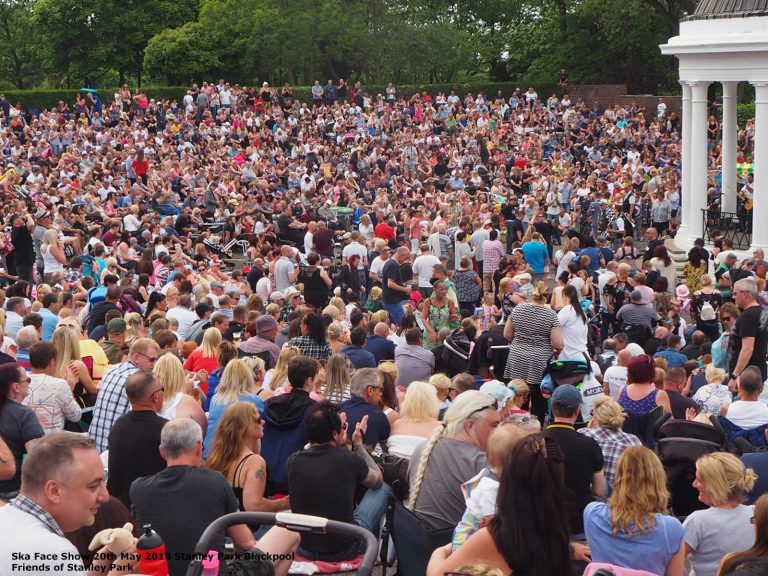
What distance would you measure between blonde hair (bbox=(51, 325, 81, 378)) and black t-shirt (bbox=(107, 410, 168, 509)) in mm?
2604

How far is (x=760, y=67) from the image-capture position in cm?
2395

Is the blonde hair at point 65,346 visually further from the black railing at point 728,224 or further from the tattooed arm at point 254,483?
the black railing at point 728,224

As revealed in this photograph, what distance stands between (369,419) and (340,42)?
47.0 metres

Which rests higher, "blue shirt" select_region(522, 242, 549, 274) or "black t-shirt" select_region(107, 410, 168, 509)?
"blue shirt" select_region(522, 242, 549, 274)

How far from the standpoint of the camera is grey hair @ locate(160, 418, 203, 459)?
22.8 ft

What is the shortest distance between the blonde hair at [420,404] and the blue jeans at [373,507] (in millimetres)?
885

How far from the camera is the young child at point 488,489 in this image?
6340 millimetres

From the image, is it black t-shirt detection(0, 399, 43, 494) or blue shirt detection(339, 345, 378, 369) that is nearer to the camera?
black t-shirt detection(0, 399, 43, 494)

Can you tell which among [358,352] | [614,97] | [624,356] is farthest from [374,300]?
[614,97]

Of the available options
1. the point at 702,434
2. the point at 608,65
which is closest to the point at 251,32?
the point at 608,65

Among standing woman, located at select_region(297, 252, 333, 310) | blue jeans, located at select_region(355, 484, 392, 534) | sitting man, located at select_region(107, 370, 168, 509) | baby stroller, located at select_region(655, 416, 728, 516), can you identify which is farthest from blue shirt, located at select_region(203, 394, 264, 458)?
standing woman, located at select_region(297, 252, 333, 310)

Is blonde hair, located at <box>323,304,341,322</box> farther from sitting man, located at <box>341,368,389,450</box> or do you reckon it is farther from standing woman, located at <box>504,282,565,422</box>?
sitting man, located at <box>341,368,389,450</box>

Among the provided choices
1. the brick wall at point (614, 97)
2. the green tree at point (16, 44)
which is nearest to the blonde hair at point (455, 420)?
the brick wall at point (614, 97)

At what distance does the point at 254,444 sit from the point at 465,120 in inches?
1593
